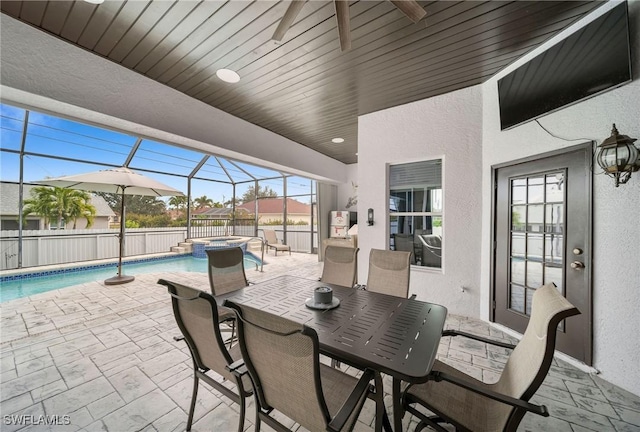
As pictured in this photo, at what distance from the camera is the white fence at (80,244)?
5.18 m

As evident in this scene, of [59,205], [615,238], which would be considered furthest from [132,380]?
[59,205]

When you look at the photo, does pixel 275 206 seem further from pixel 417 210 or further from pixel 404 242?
pixel 417 210

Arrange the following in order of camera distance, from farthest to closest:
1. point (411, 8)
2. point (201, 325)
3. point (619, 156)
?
point (619, 156) < point (411, 8) < point (201, 325)

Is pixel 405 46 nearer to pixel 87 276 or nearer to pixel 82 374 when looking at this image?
pixel 82 374

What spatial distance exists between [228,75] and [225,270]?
227 cm

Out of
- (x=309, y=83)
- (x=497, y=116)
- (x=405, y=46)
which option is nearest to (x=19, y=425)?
(x=309, y=83)

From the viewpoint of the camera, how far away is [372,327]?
140cm

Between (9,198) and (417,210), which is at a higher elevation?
(9,198)

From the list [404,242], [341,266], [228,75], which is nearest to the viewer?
[341,266]

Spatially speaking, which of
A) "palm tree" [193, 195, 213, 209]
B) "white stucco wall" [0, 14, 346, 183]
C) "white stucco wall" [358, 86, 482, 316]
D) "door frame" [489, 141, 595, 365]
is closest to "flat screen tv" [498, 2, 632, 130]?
"door frame" [489, 141, 595, 365]

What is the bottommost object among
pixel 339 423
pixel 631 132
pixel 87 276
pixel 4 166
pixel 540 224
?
pixel 87 276

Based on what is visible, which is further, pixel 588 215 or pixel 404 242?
pixel 404 242

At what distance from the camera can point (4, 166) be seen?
502 centimetres

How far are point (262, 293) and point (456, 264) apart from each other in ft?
8.68
